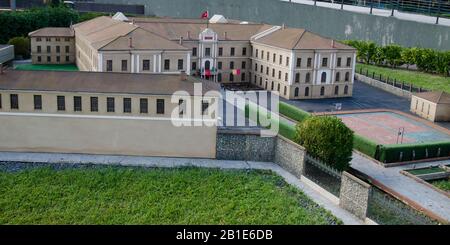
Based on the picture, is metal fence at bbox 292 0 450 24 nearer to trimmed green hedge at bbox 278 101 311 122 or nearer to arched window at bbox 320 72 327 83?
arched window at bbox 320 72 327 83

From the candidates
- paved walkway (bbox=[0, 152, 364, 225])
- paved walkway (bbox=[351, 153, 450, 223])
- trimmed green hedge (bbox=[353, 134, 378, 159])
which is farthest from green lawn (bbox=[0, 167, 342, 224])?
trimmed green hedge (bbox=[353, 134, 378, 159])

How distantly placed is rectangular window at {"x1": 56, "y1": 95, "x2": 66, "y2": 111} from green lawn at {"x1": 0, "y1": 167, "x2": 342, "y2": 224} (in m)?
4.74

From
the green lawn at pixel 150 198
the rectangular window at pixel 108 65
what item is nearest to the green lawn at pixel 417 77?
the rectangular window at pixel 108 65

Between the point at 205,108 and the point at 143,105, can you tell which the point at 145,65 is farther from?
the point at 205,108

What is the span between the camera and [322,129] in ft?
98.2

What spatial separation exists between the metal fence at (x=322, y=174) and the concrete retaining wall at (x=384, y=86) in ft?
97.5

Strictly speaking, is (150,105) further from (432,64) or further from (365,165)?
(432,64)

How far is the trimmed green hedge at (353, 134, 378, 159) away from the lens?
33969 millimetres

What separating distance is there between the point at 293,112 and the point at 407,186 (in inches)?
630

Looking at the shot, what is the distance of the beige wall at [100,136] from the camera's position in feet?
103

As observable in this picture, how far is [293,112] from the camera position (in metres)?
44.3
